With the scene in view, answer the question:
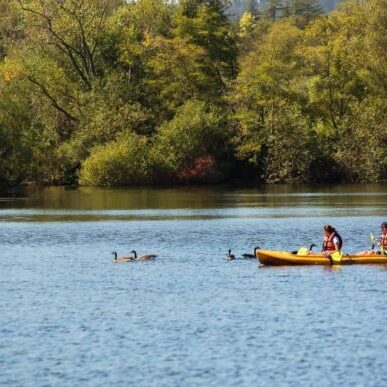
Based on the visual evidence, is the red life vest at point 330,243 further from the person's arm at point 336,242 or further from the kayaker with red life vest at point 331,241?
the person's arm at point 336,242

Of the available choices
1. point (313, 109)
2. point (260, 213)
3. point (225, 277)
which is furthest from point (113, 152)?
point (225, 277)

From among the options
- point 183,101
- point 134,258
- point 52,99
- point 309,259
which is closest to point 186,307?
point 309,259

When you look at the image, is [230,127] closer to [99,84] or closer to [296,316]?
[99,84]

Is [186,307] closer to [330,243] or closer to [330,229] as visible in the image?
A: [330,229]

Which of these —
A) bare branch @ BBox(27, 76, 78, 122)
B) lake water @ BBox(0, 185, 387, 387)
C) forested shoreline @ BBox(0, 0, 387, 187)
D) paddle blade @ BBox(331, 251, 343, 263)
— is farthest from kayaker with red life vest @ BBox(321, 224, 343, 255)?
bare branch @ BBox(27, 76, 78, 122)

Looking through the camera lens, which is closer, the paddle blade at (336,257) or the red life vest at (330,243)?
the paddle blade at (336,257)

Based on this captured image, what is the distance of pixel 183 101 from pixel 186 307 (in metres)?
77.2

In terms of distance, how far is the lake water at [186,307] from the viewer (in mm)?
26016

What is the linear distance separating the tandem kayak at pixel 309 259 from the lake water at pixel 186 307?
1.26 ft

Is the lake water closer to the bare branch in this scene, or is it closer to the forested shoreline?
the forested shoreline

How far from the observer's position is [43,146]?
102 m

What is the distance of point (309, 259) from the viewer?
42.8 m

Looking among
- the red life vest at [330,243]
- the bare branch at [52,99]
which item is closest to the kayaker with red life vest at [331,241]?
the red life vest at [330,243]

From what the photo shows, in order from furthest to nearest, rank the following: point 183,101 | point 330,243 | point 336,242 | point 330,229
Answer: point 183,101
point 330,243
point 336,242
point 330,229
